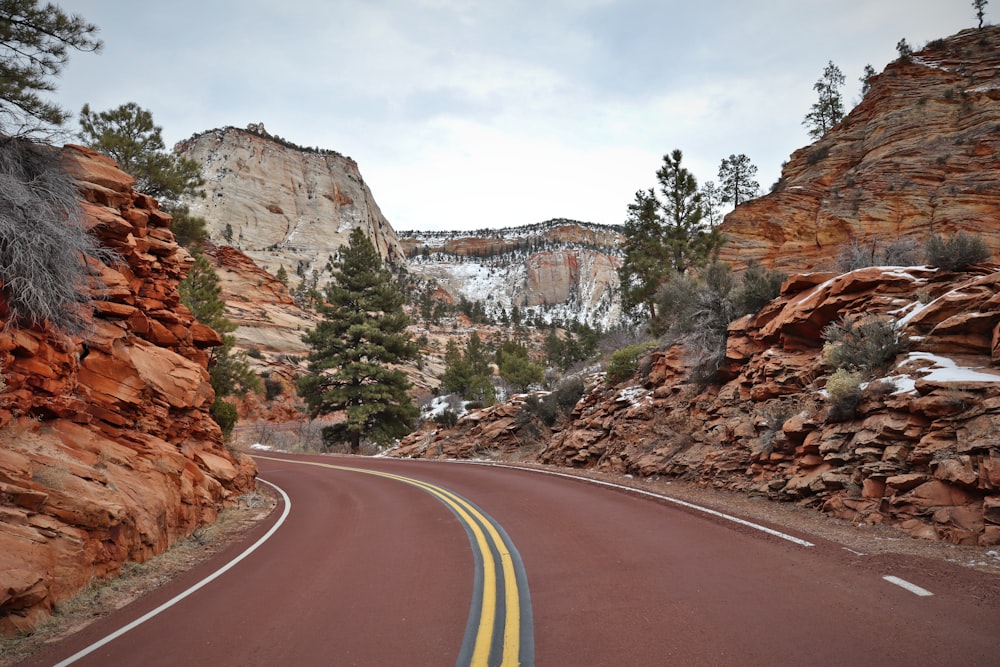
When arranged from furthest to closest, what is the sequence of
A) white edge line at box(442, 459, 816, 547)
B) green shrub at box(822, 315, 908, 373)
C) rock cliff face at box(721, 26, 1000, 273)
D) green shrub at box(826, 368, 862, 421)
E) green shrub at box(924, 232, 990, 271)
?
rock cliff face at box(721, 26, 1000, 273) → green shrub at box(924, 232, 990, 271) → green shrub at box(822, 315, 908, 373) → green shrub at box(826, 368, 862, 421) → white edge line at box(442, 459, 816, 547)

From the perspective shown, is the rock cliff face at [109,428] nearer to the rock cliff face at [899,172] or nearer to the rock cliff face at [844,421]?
the rock cliff face at [844,421]

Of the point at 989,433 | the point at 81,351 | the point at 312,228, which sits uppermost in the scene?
the point at 312,228

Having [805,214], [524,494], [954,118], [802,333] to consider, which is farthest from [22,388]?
[954,118]

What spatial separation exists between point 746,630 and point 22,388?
8672 millimetres

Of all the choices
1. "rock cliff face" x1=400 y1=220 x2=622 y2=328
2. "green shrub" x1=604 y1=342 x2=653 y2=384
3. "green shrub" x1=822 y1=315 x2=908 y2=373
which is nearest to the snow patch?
"green shrub" x1=604 y1=342 x2=653 y2=384

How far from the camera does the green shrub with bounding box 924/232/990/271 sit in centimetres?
1030

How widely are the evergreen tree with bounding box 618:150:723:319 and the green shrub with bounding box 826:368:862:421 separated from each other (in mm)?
16028

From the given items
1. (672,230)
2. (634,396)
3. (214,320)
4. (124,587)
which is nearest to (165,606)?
(124,587)

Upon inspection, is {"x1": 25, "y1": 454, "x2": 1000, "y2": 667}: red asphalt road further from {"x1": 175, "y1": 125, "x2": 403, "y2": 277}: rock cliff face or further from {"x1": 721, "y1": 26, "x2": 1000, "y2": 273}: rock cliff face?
{"x1": 175, "y1": 125, "x2": 403, "y2": 277}: rock cliff face

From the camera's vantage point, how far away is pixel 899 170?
988 inches

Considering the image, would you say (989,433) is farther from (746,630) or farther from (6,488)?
(6,488)

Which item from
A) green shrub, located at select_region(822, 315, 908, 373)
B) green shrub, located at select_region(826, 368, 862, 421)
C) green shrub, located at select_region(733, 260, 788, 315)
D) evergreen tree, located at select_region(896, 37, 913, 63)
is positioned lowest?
green shrub, located at select_region(826, 368, 862, 421)

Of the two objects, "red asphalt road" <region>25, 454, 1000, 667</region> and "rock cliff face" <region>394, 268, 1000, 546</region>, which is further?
"rock cliff face" <region>394, 268, 1000, 546</region>

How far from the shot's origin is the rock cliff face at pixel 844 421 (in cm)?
675
